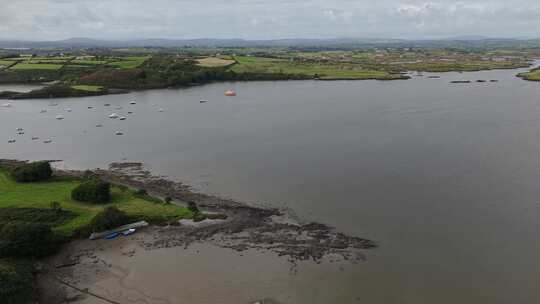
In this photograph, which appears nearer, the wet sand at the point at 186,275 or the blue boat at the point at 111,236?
the wet sand at the point at 186,275

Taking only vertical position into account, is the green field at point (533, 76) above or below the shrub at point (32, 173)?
above

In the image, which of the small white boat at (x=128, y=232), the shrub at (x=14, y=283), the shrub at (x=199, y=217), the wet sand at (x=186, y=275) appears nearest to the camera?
the shrub at (x=14, y=283)

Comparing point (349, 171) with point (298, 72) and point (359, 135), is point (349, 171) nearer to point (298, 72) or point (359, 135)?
point (359, 135)

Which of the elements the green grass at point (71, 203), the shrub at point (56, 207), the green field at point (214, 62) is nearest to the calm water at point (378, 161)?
the green grass at point (71, 203)

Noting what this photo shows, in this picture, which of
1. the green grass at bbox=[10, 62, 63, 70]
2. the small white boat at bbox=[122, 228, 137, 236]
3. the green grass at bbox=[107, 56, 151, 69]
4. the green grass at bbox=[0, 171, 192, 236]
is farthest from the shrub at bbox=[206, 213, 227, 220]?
the green grass at bbox=[10, 62, 63, 70]

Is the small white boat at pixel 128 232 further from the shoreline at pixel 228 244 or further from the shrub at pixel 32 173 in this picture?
the shrub at pixel 32 173

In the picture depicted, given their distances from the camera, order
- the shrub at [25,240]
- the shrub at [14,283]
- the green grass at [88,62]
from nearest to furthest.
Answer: the shrub at [14,283], the shrub at [25,240], the green grass at [88,62]

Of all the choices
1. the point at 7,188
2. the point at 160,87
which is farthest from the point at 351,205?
the point at 160,87

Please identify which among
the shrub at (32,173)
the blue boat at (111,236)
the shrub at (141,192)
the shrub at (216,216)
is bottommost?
the blue boat at (111,236)
